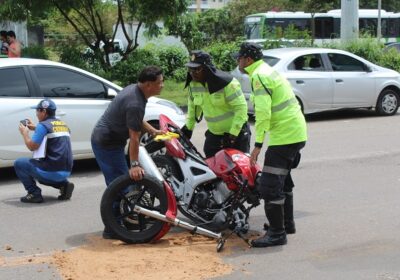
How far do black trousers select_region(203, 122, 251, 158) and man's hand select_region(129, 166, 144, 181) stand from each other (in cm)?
126

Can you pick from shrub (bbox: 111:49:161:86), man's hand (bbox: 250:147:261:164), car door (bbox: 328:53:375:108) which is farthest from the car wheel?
man's hand (bbox: 250:147:261:164)

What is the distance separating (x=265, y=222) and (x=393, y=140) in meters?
5.80

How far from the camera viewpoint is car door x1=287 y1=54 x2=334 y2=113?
13.9 m

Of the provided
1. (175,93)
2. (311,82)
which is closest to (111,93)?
(311,82)

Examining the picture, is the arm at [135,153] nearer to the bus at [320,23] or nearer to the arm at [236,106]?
the arm at [236,106]

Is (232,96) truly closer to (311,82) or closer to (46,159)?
(46,159)

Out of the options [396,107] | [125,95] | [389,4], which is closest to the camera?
[125,95]

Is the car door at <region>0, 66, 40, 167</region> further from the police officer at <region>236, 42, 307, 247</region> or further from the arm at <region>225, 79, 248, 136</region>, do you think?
the police officer at <region>236, 42, 307, 247</region>

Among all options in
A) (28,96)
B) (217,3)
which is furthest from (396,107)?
(217,3)

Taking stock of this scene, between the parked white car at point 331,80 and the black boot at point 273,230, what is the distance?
806 centimetres

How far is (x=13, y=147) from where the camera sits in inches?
328

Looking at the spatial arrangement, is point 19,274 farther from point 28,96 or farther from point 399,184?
point 399,184

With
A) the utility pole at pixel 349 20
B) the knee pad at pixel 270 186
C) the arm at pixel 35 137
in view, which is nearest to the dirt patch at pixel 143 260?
the knee pad at pixel 270 186

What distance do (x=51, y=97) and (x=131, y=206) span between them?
3433mm
